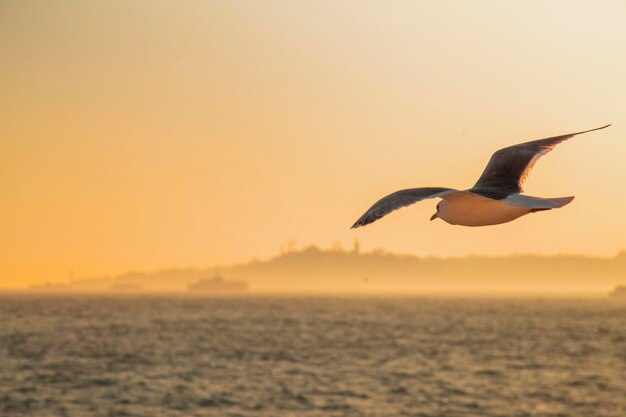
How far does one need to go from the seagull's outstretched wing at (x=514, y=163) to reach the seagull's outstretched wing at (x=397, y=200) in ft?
8.60

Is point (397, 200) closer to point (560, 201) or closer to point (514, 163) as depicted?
point (560, 201)

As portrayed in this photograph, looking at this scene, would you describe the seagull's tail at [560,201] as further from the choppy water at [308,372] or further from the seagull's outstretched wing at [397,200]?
the choppy water at [308,372]

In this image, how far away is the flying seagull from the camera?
21.5 feet

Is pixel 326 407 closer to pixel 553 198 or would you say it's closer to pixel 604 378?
pixel 604 378

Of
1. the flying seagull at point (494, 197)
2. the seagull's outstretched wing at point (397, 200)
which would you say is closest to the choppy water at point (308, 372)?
the flying seagull at point (494, 197)

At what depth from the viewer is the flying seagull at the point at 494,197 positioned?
6562 millimetres

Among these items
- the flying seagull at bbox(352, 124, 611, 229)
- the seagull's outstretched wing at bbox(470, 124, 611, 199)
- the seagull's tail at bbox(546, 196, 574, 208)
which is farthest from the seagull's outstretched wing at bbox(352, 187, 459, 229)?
the seagull's outstretched wing at bbox(470, 124, 611, 199)

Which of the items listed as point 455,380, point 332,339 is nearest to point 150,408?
point 455,380

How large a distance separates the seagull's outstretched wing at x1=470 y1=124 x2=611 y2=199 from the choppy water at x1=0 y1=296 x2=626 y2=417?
114ft

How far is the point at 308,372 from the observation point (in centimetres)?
6131

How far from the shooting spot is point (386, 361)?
2682 inches

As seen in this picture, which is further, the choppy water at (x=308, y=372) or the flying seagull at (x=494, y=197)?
the choppy water at (x=308, y=372)

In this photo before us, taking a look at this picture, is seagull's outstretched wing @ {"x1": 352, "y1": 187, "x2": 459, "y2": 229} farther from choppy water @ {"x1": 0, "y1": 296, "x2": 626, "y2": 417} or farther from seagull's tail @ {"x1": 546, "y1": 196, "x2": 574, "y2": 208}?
choppy water @ {"x1": 0, "y1": 296, "x2": 626, "y2": 417}

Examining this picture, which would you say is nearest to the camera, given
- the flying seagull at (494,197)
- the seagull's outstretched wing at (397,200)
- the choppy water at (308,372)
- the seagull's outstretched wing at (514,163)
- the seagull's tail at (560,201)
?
the seagull's outstretched wing at (397,200)
